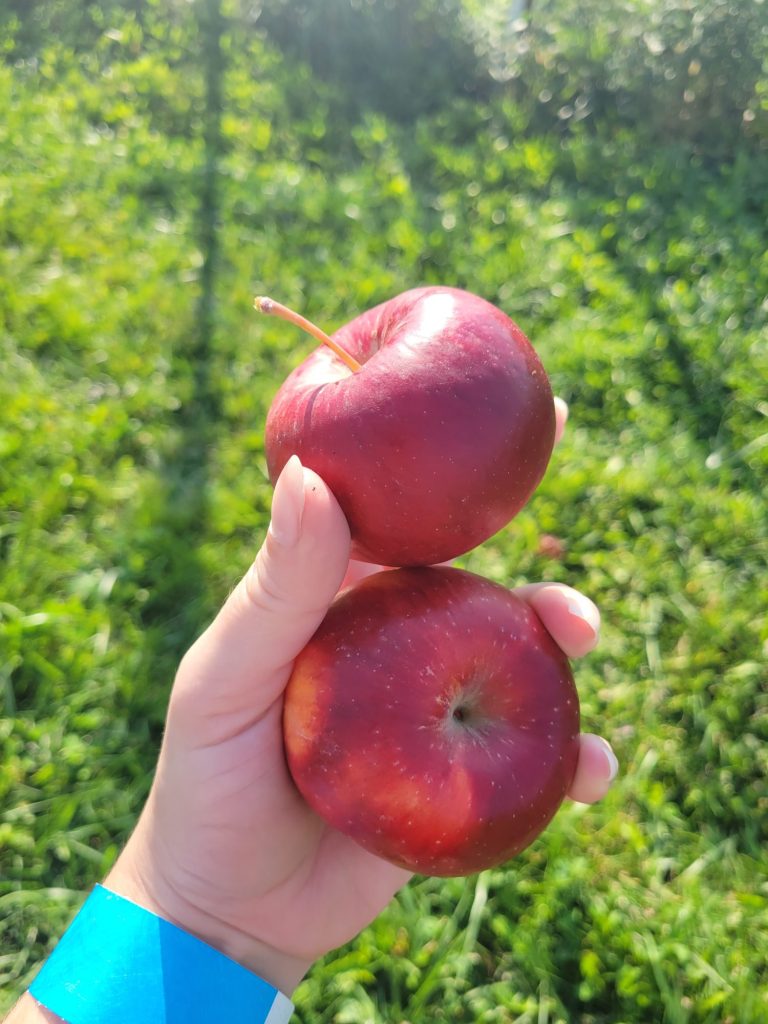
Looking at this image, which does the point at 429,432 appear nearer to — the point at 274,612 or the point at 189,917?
the point at 274,612

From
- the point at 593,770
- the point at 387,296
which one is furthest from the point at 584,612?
the point at 387,296

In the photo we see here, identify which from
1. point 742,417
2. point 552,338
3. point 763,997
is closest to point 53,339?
point 552,338

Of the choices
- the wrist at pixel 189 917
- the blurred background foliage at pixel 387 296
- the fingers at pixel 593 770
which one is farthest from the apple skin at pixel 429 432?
the blurred background foliage at pixel 387 296

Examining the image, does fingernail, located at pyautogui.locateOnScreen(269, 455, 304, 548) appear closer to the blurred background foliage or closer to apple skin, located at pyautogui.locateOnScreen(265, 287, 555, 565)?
apple skin, located at pyautogui.locateOnScreen(265, 287, 555, 565)

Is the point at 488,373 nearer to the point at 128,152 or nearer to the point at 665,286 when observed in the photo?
the point at 665,286

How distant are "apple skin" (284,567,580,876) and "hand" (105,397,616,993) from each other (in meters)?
0.09

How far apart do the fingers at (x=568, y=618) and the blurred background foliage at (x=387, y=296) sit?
0.91 m

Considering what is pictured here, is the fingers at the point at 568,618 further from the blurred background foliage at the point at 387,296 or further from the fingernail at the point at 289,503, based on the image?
the blurred background foliage at the point at 387,296

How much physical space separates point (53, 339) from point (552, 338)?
230 centimetres

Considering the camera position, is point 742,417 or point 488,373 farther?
point 742,417

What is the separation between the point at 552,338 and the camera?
386 cm

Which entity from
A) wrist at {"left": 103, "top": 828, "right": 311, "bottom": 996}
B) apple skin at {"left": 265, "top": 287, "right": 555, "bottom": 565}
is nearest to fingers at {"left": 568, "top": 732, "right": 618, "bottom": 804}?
apple skin at {"left": 265, "top": 287, "right": 555, "bottom": 565}

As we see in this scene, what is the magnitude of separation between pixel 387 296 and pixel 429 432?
267cm

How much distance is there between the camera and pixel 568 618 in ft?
5.95
